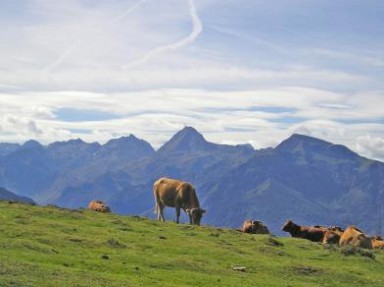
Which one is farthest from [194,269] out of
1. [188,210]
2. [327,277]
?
[188,210]

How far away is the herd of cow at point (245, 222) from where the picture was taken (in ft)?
161

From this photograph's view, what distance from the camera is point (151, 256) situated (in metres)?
32.9

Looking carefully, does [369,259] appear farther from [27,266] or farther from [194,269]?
[27,266]

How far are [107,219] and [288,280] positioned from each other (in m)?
16.4

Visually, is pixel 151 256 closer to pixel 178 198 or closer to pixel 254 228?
pixel 178 198

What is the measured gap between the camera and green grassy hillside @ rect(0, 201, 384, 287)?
2738 centimetres

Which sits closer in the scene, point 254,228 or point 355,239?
point 355,239

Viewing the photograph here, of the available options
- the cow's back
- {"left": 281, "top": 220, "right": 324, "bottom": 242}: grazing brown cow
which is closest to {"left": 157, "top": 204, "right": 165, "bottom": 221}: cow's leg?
the cow's back

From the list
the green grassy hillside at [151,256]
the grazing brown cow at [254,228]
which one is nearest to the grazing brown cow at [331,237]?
the grazing brown cow at [254,228]

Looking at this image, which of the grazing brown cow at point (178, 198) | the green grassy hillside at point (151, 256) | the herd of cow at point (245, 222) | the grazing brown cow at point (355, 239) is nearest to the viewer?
the green grassy hillside at point (151, 256)

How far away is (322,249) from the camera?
42469 millimetres

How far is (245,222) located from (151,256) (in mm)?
23026

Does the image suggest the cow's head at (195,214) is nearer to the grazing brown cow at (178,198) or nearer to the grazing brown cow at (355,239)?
the grazing brown cow at (178,198)

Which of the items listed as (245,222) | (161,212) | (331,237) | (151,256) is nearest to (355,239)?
(331,237)
